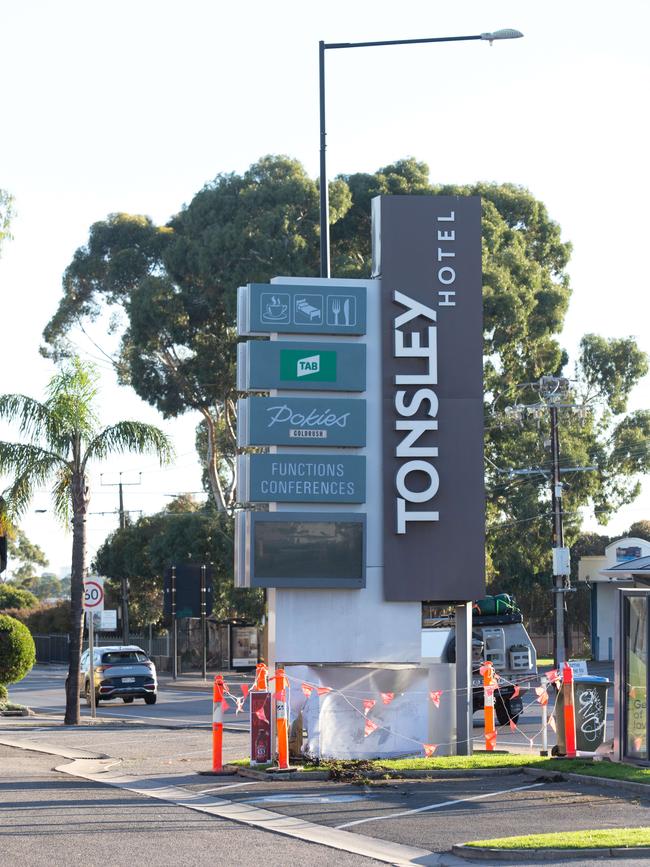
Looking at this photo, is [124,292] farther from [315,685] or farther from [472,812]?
[472,812]

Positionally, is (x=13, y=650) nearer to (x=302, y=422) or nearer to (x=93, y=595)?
(x=93, y=595)

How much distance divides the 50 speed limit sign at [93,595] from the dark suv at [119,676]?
6769 mm

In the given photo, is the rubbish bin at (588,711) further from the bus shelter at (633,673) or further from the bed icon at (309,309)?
the bed icon at (309,309)

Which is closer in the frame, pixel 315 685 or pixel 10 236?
pixel 315 685

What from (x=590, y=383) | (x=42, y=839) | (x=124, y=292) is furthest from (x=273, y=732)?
(x=590, y=383)

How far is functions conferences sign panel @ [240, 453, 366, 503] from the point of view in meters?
19.2

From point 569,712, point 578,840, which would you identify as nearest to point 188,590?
point 569,712

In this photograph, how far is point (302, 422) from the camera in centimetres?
1948

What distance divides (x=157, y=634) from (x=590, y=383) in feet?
80.3

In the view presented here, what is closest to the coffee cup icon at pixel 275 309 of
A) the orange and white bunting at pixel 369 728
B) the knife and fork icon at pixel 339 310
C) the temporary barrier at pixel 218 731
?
the knife and fork icon at pixel 339 310

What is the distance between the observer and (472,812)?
14.3m

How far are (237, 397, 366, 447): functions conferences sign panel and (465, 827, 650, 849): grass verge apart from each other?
26.2 ft

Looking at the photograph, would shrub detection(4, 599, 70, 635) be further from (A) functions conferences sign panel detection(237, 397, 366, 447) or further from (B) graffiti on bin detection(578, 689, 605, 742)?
(B) graffiti on bin detection(578, 689, 605, 742)

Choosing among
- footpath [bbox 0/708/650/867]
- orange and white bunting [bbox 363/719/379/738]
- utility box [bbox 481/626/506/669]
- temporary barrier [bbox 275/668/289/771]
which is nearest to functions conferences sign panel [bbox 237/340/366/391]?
temporary barrier [bbox 275/668/289/771]
